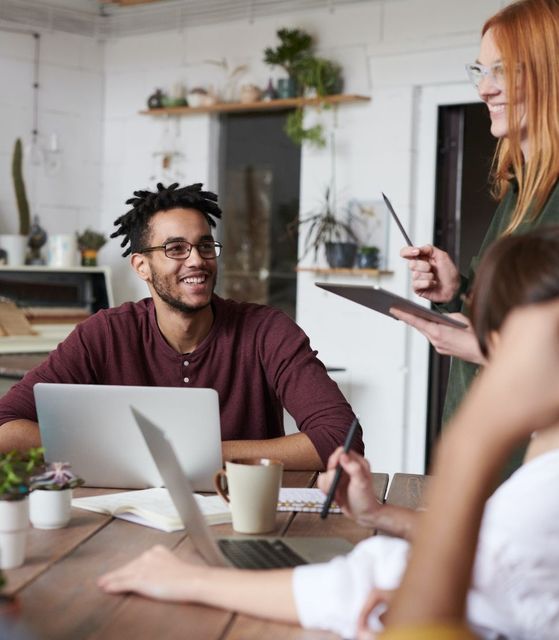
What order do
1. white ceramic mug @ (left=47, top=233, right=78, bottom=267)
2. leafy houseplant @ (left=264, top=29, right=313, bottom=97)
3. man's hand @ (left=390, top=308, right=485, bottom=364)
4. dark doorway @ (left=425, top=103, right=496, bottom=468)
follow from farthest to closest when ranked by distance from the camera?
white ceramic mug @ (left=47, top=233, right=78, bottom=267), leafy houseplant @ (left=264, top=29, right=313, bottom=97), dark doorway @ (left=425, top=103, right=496, bottom=468), man's hand @ (left=390, top=308, right=485, bottom=364)

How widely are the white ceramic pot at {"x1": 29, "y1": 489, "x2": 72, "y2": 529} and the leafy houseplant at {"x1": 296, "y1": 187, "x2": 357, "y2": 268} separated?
3290mm

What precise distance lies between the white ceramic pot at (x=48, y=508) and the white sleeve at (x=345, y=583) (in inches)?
21.2

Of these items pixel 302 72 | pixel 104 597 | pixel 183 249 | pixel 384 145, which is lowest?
pixel 104 597

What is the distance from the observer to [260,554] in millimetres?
1395

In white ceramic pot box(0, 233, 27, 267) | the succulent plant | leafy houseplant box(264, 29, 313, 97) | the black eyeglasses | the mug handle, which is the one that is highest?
leafy houseplant box(264, 29, 313, 97)

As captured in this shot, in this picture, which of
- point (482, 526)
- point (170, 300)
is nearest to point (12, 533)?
point (482, 526)

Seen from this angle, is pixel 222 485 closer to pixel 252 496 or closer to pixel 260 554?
pixel 252 496

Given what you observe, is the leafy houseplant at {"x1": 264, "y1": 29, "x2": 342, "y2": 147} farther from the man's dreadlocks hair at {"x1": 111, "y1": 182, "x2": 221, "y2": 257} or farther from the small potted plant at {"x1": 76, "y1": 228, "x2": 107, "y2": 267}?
the man's dreadlocks hair at {"x1": 111, "y1": 182, "x2": 221, "y2": 257}

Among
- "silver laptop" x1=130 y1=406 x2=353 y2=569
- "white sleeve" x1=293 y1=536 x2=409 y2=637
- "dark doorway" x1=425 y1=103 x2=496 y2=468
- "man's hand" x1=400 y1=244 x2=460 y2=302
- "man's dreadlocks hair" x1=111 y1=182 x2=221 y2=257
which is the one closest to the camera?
"white sleeve" x1=293 y1=536 x2=409 y2=637

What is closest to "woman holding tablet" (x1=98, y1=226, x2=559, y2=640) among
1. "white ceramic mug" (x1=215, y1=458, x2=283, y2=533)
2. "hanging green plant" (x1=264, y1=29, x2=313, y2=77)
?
"white ceramic mug" (x1=215, y1=458, x2=283, y2=533)

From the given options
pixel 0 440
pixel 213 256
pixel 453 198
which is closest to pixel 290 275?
pixel 453 198

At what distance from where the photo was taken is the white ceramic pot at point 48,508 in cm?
155

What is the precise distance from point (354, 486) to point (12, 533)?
48cm

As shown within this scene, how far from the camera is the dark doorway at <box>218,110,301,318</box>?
512 centimetres
